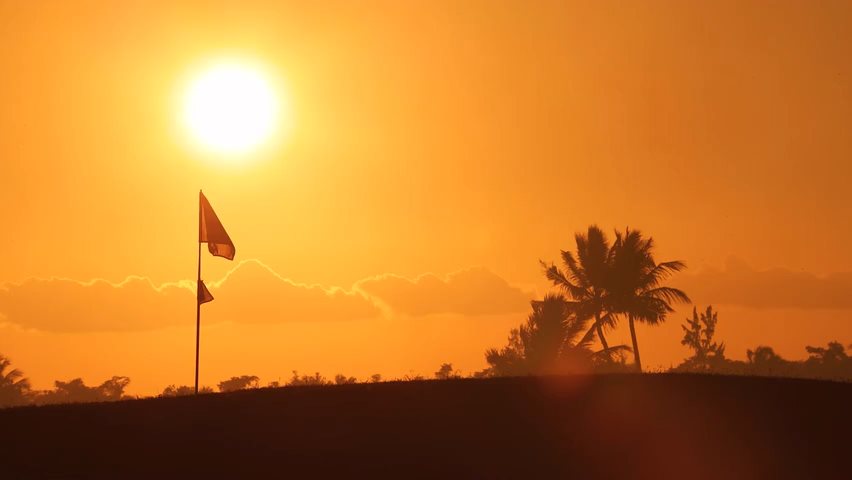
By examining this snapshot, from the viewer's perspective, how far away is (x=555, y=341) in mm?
46750

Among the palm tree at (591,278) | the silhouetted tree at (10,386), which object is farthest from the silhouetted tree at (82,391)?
the palm tree at (591,278)

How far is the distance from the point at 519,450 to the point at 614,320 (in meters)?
30.9

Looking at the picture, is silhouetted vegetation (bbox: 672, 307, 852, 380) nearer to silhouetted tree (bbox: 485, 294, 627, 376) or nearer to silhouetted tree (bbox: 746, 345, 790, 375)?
silhouetted tree (bbox: 746, 345, 790, 375)

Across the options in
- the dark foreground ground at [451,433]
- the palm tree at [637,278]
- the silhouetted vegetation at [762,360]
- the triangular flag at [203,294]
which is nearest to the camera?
the dark foreground ground at [451,433]

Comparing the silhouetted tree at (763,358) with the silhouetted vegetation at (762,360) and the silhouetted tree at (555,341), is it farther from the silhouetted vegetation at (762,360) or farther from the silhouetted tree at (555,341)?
the silhouetted tree at (555,341)

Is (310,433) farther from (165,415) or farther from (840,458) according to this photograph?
(840,458)

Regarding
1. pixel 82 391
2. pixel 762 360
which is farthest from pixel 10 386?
pixel 762 360

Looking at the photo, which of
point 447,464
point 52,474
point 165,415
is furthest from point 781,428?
point 52,474

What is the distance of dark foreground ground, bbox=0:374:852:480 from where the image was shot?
47.6ft

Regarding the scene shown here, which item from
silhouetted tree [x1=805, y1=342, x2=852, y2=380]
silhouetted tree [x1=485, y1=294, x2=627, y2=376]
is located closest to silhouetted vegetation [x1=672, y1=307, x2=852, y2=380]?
silhouetted tree [x1=805, y1=342, x2=852, y2=380]

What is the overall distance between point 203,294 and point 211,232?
171cm

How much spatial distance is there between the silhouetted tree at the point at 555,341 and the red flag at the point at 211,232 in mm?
27903

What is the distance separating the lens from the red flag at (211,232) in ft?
68.4

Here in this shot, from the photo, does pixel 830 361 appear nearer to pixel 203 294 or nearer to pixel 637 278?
pixel 637 278
